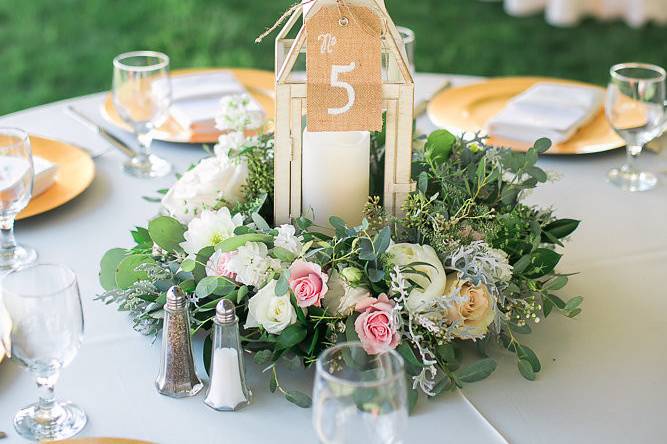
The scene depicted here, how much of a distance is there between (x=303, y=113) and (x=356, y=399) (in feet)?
1.77

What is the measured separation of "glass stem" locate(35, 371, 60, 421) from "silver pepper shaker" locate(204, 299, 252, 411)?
0.54 feet

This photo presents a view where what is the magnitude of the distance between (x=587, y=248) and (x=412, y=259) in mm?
422

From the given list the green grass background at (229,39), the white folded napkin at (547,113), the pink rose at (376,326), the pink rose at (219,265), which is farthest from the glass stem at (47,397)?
A: the green grass background at (229,39)

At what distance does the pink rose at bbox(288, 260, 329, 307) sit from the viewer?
1.07 meters

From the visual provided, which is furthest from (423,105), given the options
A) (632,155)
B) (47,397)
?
(47,397)

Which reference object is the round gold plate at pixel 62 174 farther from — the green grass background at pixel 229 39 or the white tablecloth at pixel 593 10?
the white tablecloth at pixel 593 10

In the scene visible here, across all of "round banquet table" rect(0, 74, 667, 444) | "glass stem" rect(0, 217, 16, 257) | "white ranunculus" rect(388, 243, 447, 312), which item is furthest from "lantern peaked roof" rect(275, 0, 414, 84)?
"glass stem" rect(0, 217, 16, 257)

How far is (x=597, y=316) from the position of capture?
1251 mm

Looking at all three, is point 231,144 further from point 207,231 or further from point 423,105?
point 423,105

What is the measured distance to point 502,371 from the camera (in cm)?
113

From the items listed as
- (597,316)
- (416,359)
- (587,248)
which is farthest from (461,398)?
(587,248)

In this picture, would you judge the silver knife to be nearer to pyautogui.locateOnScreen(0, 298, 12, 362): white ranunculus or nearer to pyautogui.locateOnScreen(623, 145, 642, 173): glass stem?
pyautogui.locateOnScreen(0, 298, 12, 362): white ranunculus

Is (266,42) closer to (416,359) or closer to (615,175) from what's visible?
(615,175)

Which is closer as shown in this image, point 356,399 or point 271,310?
point 356,399
